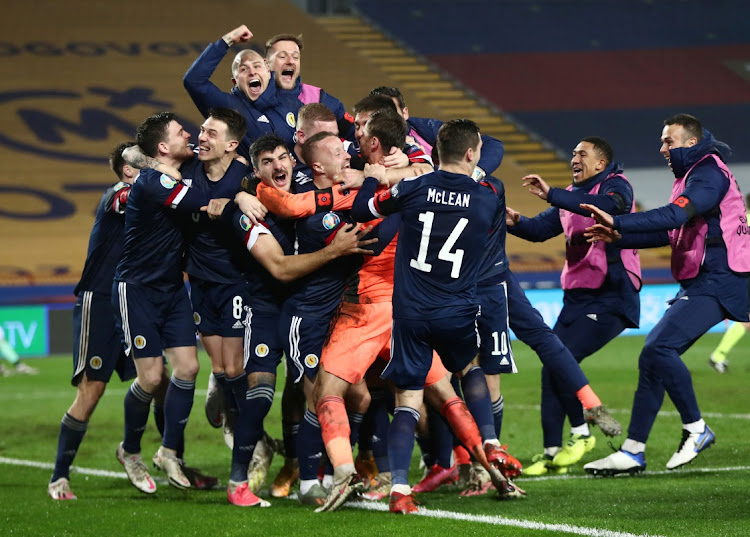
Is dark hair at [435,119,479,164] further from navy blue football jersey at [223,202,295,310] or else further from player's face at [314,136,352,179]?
navy blue football jersey at [223,202,295,310]

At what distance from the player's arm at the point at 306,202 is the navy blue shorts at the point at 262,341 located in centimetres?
60

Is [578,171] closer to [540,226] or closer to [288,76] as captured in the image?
[540,226]

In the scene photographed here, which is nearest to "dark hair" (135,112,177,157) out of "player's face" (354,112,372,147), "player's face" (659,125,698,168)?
"player's face" (354,112,372,147)

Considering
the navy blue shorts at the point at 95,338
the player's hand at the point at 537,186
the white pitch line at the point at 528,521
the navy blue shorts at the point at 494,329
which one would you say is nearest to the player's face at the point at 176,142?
the navy blue shorts at the point at 95,338

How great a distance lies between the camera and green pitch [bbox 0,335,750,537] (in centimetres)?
516

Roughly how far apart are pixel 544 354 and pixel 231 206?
2228 millimetres

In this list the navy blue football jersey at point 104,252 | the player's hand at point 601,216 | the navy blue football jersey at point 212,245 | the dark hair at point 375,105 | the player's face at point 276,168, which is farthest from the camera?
the navy blue football jersey at point 104,252

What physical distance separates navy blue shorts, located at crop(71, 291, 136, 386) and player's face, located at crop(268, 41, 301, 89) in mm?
1820

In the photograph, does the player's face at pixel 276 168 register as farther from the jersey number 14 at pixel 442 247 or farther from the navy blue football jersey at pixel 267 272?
the jersey number 14 at pixel 442 247

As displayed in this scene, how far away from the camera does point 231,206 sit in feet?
20.2

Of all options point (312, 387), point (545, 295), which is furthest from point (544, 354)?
point (545, 295)

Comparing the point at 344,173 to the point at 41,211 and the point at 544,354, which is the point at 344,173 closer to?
the point at 544,354

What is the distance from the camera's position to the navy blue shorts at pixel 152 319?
6465 millimetres

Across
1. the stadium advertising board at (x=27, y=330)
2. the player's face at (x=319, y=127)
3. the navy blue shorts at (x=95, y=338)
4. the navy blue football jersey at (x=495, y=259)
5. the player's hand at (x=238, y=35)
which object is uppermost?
the player's hand at (x=238, y=35)
